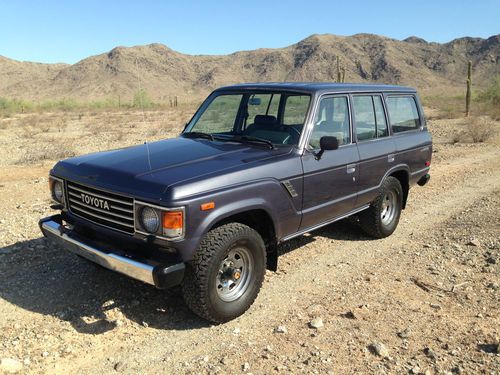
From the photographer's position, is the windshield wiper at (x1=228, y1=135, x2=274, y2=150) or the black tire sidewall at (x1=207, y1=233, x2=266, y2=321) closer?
the black tire sidewall at (x1=207, y1=233, x2=266, y2=321)

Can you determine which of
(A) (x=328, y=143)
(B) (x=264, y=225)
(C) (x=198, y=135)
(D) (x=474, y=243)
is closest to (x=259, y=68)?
(D) (x=474, y=243)

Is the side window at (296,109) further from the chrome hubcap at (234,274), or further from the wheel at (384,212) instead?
the wheel at (384,212)

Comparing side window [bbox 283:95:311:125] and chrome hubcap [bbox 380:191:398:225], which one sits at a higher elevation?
side window [bbox 283:95:311:125]

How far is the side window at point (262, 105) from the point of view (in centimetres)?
491

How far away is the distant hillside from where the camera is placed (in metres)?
85.9

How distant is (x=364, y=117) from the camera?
5.39 meters

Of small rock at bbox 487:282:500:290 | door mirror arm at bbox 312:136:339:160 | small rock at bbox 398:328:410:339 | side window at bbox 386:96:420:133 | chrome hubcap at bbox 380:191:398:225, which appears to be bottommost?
small rock at bbox 398:328:410:339

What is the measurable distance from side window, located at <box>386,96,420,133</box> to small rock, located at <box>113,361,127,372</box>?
426cm

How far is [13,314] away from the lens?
13.0 ft

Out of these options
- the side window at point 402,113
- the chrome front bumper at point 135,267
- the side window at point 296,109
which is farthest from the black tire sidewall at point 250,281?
the side window at point 402,113

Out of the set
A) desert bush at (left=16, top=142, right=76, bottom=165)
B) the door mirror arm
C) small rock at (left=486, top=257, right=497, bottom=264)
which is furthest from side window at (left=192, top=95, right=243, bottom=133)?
desert bush at (left=16, top=142, right=76, bottom=165)

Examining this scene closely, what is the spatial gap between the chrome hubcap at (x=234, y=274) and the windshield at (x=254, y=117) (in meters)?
1.14

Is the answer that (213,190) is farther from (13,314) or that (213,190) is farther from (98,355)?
(13,314)

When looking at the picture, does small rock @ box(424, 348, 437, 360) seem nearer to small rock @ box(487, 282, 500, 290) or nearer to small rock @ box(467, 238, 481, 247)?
small rock @ box(487, 282, 500, 290)
